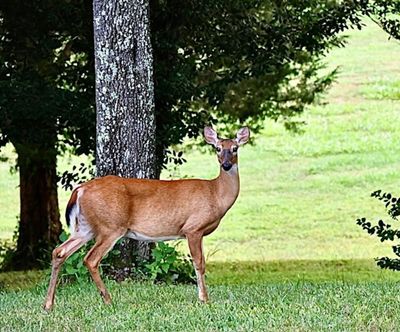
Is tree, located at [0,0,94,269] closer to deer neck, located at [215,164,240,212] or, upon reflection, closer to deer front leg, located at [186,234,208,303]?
deer neck, located at [215,164,240,212]

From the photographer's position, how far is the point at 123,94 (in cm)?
996

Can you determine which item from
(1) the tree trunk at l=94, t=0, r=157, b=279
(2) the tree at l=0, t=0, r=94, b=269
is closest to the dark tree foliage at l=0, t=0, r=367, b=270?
(2) the tree at l=0, t=0, r=94, b=269

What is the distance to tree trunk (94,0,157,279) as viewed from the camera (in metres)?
9.94

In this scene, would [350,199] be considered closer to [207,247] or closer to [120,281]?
[207,247]

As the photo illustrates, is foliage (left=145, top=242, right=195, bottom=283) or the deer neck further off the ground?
the deer neck

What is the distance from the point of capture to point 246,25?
13.3 m

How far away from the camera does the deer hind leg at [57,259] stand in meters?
7.78

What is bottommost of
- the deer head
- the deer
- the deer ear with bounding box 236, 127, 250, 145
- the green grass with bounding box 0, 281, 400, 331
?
the green grass with bounding box 0, 281, 400, 331

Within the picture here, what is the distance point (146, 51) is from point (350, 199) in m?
15.7

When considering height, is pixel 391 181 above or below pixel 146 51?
below

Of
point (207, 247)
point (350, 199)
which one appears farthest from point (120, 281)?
point (350, 199)

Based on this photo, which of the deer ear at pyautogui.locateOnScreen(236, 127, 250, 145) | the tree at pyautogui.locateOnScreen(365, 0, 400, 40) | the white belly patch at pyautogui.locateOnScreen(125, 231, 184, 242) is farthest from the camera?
the tree at pyautogui.locateOnScreen(365, 0, 400, 40)

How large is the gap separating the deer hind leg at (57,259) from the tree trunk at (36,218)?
8.20m

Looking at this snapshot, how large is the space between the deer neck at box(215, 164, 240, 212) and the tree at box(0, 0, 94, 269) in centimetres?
395
